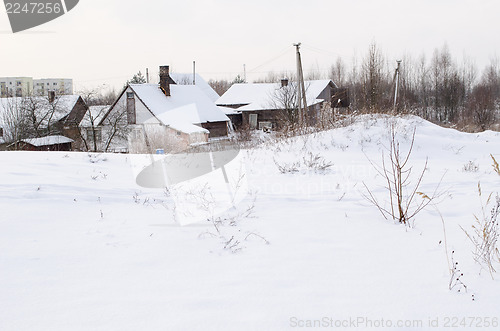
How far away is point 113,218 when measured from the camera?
334cm

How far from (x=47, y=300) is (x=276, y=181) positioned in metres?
3.82

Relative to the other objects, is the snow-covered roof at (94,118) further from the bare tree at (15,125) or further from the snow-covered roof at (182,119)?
the snow-covered roof at (182,119)

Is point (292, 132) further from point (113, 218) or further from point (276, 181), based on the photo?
point (113, 218)

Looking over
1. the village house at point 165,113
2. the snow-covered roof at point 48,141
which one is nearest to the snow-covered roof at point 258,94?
the village house at point 165,113

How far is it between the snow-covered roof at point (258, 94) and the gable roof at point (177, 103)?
765cm

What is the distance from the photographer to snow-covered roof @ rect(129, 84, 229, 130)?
2541cm

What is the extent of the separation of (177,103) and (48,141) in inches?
376

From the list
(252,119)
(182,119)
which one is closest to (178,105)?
(182,119)

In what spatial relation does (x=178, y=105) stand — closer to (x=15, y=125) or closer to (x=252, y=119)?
(x=15, y=125)

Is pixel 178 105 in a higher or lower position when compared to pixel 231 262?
higher

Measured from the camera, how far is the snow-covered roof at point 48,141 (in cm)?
2303

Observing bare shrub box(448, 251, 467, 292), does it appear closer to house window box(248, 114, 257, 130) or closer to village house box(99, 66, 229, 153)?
village house box(99, 66, 229, 153)

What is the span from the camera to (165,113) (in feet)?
84.5

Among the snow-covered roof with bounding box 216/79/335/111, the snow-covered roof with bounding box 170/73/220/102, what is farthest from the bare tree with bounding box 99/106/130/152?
the snow-covered roof with bounding box 170/73/220/102
